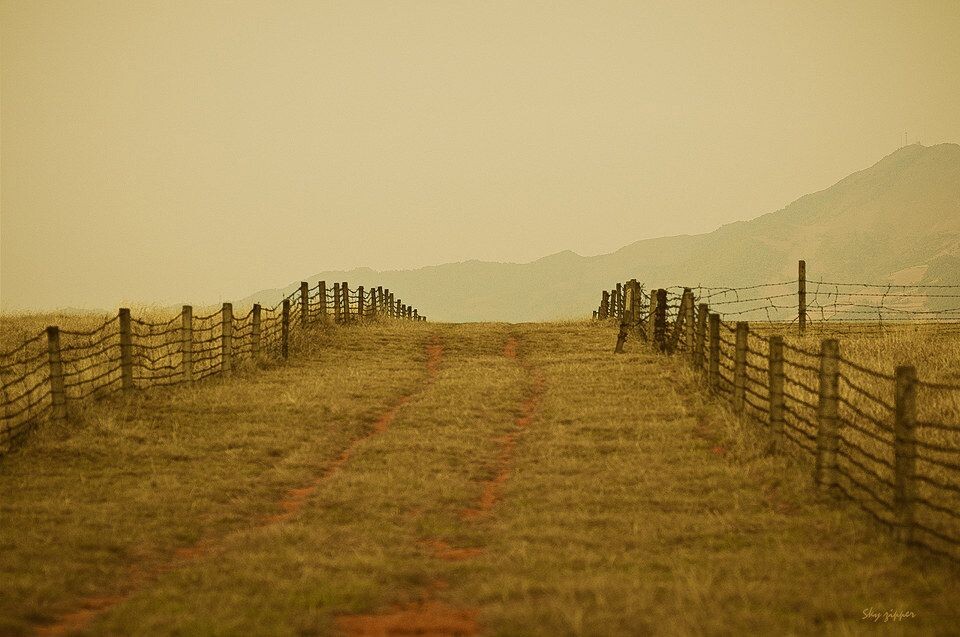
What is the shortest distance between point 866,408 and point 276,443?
9.34 m

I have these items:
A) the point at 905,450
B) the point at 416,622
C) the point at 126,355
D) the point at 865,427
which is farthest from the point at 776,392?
the point at 126,355

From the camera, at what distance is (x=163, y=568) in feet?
25.2

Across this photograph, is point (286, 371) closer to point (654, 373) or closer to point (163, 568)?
point (654, 373)

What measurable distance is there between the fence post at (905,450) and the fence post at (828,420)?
1633mm

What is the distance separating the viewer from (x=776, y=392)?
12172 millimetres

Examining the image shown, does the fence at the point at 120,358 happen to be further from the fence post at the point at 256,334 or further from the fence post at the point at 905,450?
the fence post at the point at 905,450

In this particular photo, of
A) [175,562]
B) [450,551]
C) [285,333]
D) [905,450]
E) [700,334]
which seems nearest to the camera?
[175,562]

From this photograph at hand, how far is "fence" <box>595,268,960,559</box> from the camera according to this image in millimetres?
8242

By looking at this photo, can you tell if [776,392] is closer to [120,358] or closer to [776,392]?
[776,392]

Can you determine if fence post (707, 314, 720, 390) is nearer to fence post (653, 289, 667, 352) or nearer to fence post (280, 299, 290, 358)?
fence post (653, 289, 667, 352)

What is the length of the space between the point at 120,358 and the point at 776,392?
1161cm

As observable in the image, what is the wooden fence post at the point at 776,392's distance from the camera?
12.2 m

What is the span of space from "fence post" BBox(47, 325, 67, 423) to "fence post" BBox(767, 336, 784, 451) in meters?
10.4

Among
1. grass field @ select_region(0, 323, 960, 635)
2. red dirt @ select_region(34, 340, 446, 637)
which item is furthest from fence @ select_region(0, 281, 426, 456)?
red dirt @ select_region(34, 340, 446, 637)
